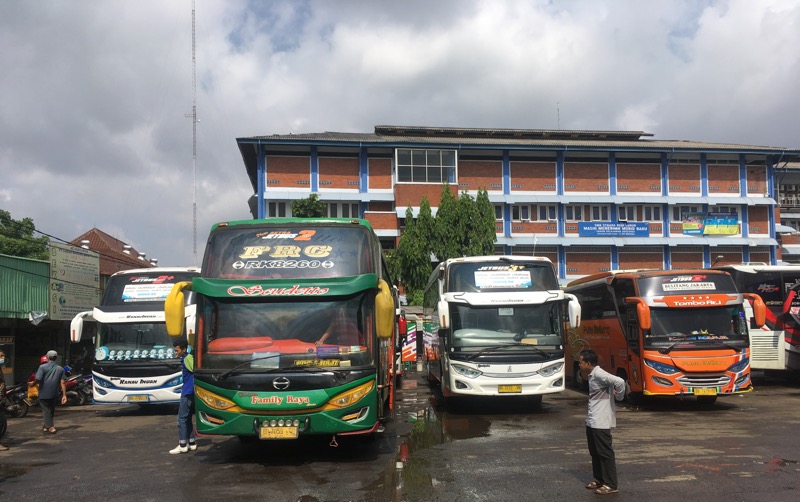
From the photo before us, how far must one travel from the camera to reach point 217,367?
8.76m

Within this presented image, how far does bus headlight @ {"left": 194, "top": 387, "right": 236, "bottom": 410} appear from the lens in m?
8.64

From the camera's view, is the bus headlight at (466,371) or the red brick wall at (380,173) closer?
the bus headlight at (466,371)

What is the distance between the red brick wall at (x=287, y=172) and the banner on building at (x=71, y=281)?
1480 cm

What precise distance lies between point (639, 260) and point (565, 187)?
683cm

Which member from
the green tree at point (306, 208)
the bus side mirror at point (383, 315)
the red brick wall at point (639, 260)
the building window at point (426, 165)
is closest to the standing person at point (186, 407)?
the bus side mirror at point (383, 315)

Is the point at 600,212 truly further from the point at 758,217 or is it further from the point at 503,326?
the point at 503,326

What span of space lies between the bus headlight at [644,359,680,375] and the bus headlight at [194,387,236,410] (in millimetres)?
9257

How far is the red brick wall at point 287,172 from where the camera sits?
39500mm

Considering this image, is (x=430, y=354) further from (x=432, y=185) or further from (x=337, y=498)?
(x=432, y=185)

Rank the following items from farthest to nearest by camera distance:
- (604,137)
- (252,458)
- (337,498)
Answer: (604,137), (252,458), (337,498)

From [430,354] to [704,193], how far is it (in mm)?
31318

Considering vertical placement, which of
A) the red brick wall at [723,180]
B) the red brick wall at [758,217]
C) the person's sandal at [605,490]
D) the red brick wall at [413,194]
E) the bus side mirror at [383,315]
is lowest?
the person's sandal at [605,490]

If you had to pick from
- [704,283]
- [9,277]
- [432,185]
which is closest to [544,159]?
[432,185]

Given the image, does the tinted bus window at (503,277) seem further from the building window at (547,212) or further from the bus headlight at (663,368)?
the building window at (547,212)
